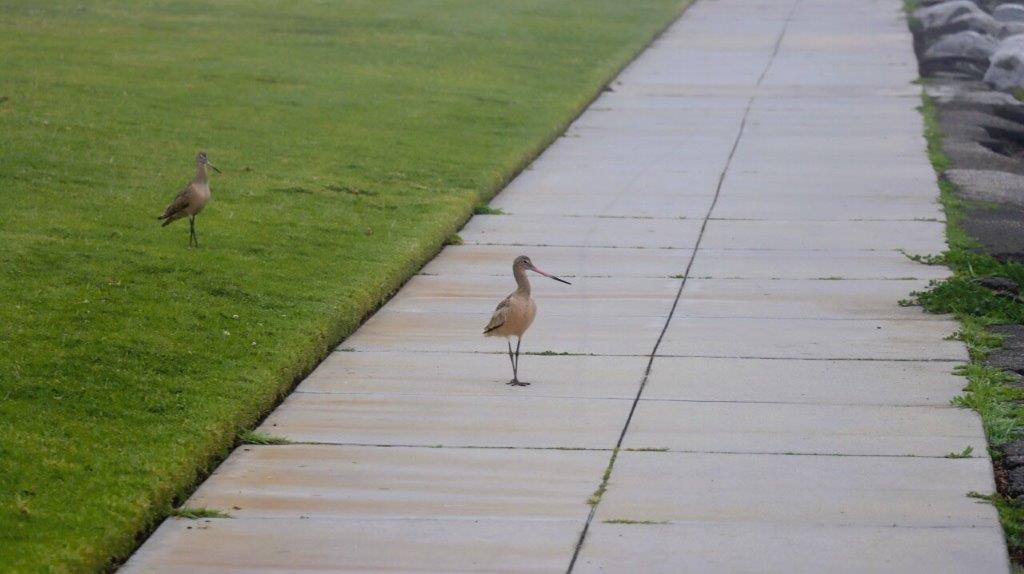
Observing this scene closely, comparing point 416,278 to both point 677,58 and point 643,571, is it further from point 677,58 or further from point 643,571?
point 677,58

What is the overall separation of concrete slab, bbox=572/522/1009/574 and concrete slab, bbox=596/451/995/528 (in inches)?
4.8

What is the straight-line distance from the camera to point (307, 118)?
21078mm

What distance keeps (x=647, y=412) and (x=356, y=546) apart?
113 inches

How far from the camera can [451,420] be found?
33.3 feet

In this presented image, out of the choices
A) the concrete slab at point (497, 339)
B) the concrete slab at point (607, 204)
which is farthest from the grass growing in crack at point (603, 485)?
the concrete slab at point (607, 204)

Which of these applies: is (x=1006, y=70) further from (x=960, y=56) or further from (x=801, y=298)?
(x=801, y=298)

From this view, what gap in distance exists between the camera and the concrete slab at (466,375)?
10812 mm

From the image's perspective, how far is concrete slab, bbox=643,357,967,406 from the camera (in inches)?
418

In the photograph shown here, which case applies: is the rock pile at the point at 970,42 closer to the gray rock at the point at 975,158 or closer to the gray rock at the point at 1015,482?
the gray rock at the point at 975,158

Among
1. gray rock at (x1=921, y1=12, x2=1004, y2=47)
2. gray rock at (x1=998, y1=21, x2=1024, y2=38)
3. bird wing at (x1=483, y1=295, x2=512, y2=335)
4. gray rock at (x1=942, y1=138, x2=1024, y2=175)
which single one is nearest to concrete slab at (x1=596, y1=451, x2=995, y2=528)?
bird wing at (x1=483, y1=295, x2=512, y2=335)

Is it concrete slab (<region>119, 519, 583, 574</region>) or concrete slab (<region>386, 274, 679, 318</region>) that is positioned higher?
concrete slab (<region>119, 519, 583, 574</region>)

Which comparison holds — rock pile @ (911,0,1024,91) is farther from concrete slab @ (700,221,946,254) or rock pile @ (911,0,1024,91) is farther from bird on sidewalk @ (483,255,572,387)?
bird on sidewalk @ (483,255,572,387)

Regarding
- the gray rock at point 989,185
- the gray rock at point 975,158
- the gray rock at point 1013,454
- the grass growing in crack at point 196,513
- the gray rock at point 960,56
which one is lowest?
the gray rock at point 960,56

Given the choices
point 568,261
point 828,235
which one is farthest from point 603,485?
point 828,235
